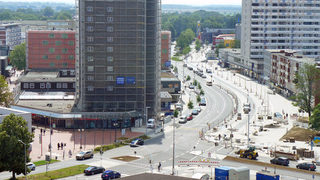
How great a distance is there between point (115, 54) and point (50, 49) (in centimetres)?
4549

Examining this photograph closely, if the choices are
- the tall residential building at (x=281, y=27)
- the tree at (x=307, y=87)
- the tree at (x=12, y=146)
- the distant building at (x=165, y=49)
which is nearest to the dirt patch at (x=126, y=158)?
the tree at (x=12, y=146)

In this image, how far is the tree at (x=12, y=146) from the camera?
68.7m

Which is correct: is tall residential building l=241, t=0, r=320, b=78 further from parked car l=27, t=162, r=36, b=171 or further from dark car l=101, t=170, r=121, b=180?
dark car l=101, t=170, r=121, b=180

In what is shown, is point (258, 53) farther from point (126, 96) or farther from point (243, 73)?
point (126, 96)

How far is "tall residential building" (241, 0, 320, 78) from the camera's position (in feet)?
614

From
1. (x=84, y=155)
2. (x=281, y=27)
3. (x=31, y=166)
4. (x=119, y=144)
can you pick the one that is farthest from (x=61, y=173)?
(x=281, y=27)

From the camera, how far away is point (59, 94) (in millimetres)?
125438

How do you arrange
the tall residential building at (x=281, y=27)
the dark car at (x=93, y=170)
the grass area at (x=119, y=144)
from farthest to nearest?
the tall residential building at (x=281, y=27), the grass area at (x=119, y=144), the dark car at (x=93, y=170)

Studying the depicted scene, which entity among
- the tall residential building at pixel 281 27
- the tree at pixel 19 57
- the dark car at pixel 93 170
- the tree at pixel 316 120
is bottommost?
the dark car at pixel 93 170

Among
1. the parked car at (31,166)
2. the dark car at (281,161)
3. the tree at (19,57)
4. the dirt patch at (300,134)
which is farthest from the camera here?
the tree at (19,57)

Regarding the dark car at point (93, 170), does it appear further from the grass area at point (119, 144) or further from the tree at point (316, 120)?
the tree at point (316, 120)

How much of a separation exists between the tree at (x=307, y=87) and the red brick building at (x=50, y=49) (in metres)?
58.2

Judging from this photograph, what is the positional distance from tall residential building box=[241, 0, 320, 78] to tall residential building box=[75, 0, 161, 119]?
82.9 m

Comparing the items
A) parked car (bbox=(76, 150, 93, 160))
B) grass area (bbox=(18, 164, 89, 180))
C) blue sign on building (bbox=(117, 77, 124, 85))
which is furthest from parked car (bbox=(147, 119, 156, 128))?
grass area (bbox=(18, 164, 89, 180))
